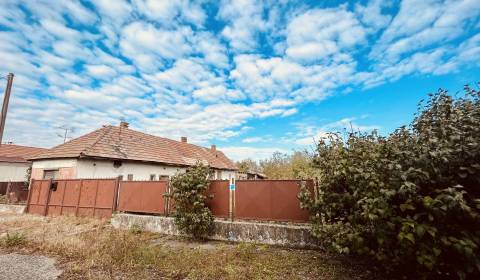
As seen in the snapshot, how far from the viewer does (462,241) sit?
3.09m

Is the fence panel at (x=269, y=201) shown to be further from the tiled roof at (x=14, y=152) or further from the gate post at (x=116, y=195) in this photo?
the tiled roof at (x=14, y=152)

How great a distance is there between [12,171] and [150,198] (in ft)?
98.0

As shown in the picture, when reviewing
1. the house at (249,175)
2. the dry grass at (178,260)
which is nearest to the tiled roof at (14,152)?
the house at (249,175)

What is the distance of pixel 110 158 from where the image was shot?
15.7 m

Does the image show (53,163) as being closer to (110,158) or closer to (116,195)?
(110,158)

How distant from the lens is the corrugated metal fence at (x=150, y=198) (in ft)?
25.3

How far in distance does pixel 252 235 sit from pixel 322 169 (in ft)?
10.3

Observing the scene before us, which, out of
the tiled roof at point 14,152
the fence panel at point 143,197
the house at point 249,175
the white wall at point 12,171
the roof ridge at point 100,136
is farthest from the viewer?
the house at point 249,175

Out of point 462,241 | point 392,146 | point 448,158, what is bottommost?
point 462,241

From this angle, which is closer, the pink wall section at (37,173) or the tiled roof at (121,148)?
the tiled roof at (121,148)

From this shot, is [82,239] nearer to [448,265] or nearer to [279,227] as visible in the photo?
[279,227]

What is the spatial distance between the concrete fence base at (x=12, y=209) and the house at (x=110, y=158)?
7.74ft

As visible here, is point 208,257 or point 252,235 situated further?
point 252,235

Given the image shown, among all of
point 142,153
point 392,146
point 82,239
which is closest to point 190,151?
point 142,153
